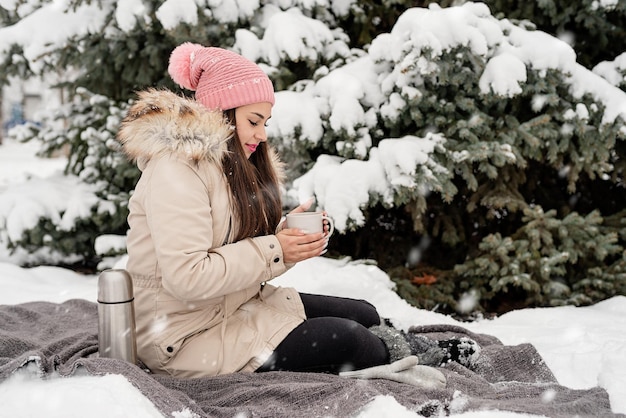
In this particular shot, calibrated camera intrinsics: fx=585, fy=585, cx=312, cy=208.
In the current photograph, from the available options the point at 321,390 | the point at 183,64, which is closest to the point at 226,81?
the point at 183,64

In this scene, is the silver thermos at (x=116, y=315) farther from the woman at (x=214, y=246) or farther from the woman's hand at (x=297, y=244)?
the woman's hand at (x=297, y=244)

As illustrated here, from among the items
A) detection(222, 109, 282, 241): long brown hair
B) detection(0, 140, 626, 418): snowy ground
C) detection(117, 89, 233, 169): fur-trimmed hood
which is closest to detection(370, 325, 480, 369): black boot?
detection(0, 140, 626, 418): snowy ground

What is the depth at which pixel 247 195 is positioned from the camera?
2.35 meters

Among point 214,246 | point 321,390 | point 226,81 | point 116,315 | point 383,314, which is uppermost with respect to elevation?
point 226,81

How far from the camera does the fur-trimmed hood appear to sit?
219 centimetres

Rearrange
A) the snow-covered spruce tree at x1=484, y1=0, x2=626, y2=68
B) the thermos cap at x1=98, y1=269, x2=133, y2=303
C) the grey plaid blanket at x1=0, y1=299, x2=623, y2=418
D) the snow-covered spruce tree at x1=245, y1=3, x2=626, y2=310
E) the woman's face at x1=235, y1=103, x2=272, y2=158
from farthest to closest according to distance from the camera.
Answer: the snow-covered spruce tree at x1=484, y1=0, x2=626, y2=68, the snow-covered spruce tree at x1=245, y1=3, x2=626, y2=310, the woman's face at x1=235, y1=103, x2=272, y2=158, the thermos cap at x1=98, y1=269, x2=133, y2=303, the grey plaid blanket at x1=0, y1=299, x2=623, y2=418

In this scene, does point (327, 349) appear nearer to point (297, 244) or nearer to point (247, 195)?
point (297, 244)

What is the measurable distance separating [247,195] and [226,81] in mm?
476

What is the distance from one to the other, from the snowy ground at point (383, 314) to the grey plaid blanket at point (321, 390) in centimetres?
7

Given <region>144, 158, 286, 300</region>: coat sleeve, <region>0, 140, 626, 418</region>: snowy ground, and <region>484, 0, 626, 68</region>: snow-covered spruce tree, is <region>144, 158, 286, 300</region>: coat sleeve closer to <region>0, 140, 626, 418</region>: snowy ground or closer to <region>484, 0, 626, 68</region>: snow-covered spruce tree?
<region>0, 140, 626, 418</region>: snowy ground

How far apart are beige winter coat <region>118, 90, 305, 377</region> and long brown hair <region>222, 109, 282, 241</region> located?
41mm

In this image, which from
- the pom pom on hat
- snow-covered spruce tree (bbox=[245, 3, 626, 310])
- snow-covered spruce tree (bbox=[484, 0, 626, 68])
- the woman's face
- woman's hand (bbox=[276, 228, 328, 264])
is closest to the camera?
woman's hand (bbox=[276, 228, 328, 264])

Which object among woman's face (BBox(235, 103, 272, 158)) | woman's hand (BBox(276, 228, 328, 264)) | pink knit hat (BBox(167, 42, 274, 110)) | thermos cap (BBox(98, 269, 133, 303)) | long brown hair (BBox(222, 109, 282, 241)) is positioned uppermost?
pink knit hat (BBox(167, 42, 274, 110))

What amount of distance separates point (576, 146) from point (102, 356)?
11.6 ft
